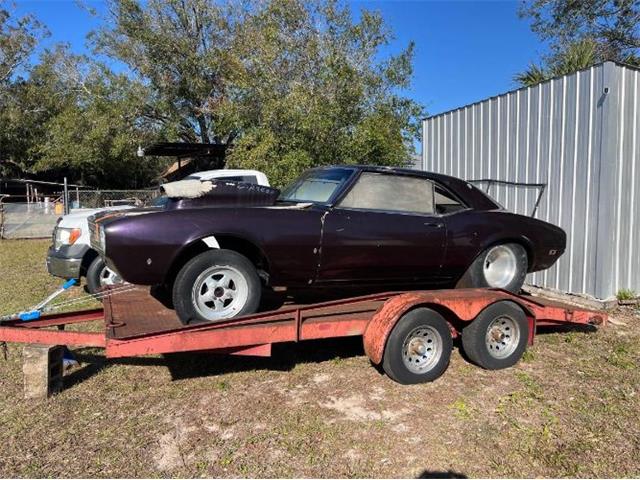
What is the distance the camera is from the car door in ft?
15.1

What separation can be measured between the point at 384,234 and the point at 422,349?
1047 millimetres

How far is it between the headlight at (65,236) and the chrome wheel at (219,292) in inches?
163

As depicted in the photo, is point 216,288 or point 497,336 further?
point 497,336

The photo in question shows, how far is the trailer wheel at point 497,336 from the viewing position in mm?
4941

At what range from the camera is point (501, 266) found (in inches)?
223

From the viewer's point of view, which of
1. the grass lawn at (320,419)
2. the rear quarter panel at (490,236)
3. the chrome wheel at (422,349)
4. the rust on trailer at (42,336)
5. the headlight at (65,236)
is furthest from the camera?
the headlight at (65,236)

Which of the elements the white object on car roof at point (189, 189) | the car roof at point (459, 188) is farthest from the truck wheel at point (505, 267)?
the white object on car roof at point (189, 189)

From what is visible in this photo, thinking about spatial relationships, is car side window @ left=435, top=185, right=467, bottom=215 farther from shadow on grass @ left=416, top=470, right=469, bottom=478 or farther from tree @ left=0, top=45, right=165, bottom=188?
tree @ left=0, top=45, right=165, bottom=188

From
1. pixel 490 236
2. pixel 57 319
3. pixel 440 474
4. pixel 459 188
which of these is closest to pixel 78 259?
pixel 57 319

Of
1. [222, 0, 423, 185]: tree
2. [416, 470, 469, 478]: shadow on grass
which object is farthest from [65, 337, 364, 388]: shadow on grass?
[222, 0, 423, 185]: tree

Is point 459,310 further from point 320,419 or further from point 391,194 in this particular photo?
point 320,419

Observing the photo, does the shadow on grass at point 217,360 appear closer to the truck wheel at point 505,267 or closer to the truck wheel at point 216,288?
the truck wheel at point 216,288

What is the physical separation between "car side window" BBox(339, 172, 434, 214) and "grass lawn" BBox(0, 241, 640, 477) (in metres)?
1.53

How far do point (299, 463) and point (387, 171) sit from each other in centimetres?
276
